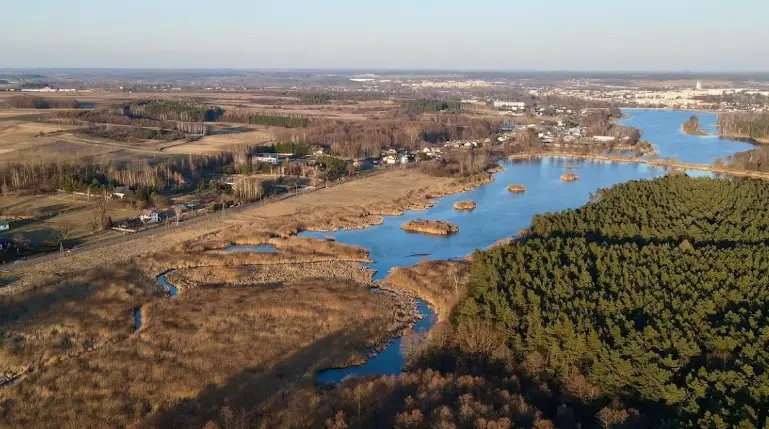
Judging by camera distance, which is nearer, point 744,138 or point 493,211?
point 493,211

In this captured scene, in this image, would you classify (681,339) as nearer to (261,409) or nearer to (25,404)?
(261,409)

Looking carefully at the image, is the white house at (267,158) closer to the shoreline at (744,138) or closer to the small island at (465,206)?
the small island at (465,206)

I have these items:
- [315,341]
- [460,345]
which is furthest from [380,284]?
[460,345]

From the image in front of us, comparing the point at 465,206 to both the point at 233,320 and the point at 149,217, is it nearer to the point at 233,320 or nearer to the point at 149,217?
the point at 149,217

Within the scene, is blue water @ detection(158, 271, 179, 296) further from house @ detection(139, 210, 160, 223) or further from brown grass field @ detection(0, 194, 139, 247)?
house @ detection(139, 210, 160, 223)

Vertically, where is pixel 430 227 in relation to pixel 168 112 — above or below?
below

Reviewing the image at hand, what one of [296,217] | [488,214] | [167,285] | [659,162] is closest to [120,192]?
[296,217]
